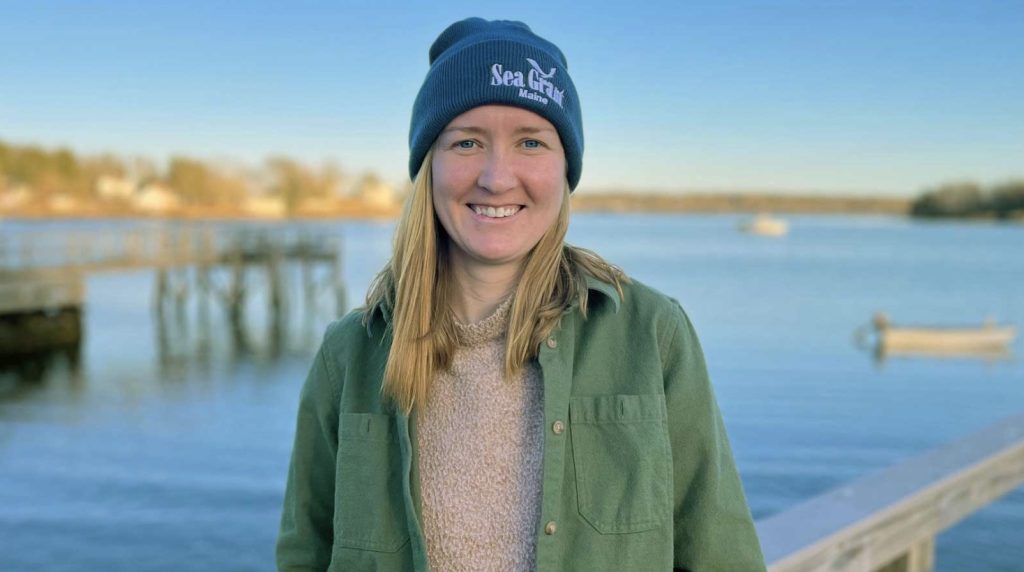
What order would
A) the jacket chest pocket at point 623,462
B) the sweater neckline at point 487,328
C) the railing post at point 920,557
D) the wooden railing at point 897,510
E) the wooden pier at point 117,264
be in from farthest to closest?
the wooden pier at point 117,264 < the railing post at point 920,557 < the wooden railing at point 897,510 < the sweater neckline at point 487,328 < the jacket chest pocket at point 623,462

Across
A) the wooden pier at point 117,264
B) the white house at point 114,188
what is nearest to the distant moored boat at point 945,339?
the wooden pier at point 117,264

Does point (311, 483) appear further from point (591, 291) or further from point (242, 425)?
point (242, 425)

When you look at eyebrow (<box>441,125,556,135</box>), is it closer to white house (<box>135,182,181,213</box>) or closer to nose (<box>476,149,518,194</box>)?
nose (<box>476,149,518,194</box>)

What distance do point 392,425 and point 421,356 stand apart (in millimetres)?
144

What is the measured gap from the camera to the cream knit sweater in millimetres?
1783

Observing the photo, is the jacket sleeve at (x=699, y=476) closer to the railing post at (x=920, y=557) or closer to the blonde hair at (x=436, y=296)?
the blonde hair at (x=436, y=296)

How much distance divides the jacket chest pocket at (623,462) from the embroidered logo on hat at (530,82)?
54cm

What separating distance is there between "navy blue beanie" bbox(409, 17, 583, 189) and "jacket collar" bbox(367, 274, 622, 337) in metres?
0.25

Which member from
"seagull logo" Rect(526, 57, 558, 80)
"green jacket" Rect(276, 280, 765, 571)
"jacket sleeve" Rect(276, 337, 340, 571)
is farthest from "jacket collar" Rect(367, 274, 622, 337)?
"seagull logo" Rect(526, 57, 558, 80)

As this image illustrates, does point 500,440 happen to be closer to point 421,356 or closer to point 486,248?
point 421,356

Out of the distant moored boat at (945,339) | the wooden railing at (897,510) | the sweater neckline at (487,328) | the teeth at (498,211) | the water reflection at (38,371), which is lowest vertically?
the water reflection at (38,371)

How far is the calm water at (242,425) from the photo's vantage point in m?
11.5

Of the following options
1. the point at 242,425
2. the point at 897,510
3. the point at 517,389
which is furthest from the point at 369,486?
the point at 242,425

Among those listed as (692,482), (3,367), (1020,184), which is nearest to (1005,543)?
(692,482)
